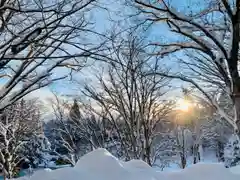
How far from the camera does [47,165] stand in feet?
86.1

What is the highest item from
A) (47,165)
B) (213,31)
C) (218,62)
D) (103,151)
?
(213,31)

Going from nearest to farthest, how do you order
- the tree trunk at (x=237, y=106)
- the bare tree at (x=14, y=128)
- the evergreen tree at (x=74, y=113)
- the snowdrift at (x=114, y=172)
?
the snowdrift at (x=114, y=172) < the tree trunk at (x=237, y=106) < the bare tree at (x=14, y=128) < the evergreen tree at (x=74, y=113)

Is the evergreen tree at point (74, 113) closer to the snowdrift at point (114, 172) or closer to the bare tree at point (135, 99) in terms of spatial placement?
the bare tree at point (135, 99)

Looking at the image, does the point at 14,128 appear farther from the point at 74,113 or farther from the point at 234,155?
the point at 234,155

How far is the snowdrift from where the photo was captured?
3.21 m

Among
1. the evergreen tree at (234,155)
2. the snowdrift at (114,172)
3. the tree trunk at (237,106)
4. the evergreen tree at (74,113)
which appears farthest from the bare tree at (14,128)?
the snowdrift at (114,172)

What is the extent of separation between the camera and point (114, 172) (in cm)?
333

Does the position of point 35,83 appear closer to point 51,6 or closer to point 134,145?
point 51,6

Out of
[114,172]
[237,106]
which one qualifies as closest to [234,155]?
[237,106]

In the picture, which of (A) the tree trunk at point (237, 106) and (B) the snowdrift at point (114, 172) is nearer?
(B) the snowdrift at point (114, 172)

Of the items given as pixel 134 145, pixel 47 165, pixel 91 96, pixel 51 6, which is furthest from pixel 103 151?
pixel 47 165

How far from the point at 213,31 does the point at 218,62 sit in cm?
78

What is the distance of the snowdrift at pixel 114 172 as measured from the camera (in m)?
3.21

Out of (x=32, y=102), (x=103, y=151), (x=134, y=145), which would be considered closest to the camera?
(x=103, y=151)
